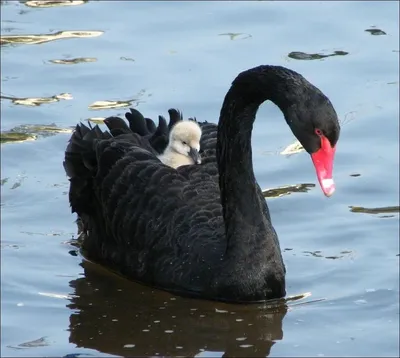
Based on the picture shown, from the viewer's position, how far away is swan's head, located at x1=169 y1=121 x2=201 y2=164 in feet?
24.3

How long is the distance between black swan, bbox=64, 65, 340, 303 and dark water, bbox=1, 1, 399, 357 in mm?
117

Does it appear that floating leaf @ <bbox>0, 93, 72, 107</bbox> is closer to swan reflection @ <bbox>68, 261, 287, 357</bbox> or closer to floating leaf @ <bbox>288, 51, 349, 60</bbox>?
floating leaf @ <bbox>288, 51, 349, 60</bbox>

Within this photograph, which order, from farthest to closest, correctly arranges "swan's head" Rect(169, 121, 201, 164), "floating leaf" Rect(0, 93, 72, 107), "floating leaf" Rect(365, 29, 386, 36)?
"floating leaf" Rect(365, 29, 386, 36) → "floating leaf" Rect(0, 93, 72, 107) → "swan's head" Rect(169, 121, 201, 164)

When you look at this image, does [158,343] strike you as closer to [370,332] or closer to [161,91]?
[370,332]

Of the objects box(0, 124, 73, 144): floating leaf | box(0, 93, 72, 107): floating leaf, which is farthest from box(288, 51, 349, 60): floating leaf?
box(0, 124, 73, 144): floating leaf

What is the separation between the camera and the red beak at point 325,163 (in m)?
6.36

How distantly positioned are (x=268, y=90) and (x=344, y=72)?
2.83 m

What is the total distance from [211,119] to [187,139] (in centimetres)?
160

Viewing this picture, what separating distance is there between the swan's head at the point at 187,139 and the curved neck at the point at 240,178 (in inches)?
8.8

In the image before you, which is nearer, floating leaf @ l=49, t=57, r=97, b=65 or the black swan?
the black swan

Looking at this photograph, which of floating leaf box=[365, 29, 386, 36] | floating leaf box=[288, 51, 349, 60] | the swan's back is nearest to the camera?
the swan's back

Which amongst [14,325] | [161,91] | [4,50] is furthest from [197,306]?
[4,50]

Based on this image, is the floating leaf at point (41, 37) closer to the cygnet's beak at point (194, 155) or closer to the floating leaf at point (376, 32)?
the floating leaf at point (376, 32)

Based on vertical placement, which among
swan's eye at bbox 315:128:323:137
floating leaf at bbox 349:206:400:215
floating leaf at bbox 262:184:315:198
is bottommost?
floating leaf at bbox 349:206:400:215
